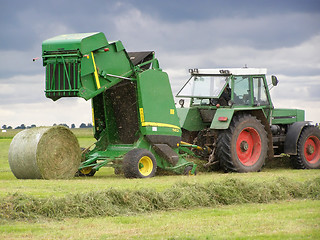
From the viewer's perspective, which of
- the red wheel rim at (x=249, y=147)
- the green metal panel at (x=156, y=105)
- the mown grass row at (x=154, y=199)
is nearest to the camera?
the mown grass row at (x=154, y=199)

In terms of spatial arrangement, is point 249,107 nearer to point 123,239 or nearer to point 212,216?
point 212,216

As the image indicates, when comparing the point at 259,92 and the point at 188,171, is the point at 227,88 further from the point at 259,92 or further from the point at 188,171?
the point at 188,171

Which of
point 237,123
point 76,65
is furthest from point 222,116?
point 76,65

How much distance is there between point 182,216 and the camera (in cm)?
928

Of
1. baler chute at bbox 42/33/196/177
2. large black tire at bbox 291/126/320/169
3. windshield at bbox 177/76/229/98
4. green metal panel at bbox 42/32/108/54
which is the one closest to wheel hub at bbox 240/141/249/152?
windshield at bbox 177/76/229/98

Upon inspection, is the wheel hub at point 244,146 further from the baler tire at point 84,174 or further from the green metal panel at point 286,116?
the baler tire at point 84,174

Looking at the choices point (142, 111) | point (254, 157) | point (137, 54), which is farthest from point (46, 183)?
point (254, 157)

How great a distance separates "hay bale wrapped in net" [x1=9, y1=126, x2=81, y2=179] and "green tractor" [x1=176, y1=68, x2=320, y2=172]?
12.4ft

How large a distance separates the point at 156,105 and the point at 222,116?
174 cm

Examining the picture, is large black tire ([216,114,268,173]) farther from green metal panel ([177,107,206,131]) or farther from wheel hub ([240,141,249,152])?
green metal panel ([177,107,206,131])

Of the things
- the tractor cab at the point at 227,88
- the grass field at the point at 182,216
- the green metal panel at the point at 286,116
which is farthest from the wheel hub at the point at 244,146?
the grass field at the point at 182,216

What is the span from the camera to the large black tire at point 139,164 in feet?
44.0

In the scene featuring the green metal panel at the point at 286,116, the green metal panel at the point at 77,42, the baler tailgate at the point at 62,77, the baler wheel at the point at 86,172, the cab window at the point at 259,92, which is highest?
the green metal panel at the point at 77,42

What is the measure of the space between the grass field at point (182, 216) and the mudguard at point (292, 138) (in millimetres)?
5216
